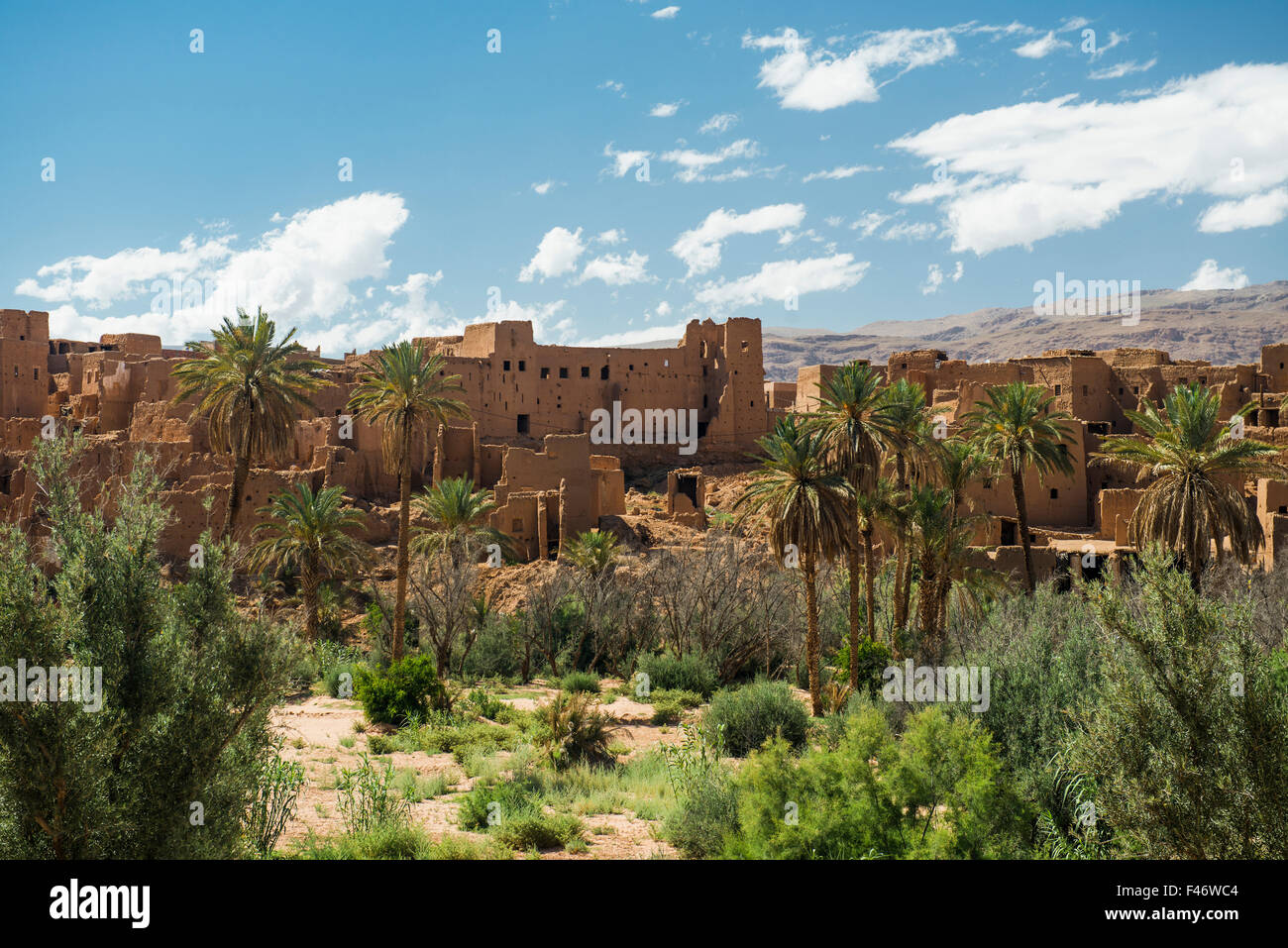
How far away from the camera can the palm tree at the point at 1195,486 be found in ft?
72.4

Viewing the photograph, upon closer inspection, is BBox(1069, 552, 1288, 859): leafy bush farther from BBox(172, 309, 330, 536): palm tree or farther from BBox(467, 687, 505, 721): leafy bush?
BBox(172, 309, 330, 536): palm tree

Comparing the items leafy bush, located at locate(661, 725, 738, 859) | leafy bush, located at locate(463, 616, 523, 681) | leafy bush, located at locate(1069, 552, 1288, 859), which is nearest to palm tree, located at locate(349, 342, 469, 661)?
leafy bush, located at locate(463, 616, 523, 681)

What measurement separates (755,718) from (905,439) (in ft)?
29.1

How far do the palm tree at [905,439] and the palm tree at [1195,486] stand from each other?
5.04 meters

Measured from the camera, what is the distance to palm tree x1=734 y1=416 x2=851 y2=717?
69.9ft

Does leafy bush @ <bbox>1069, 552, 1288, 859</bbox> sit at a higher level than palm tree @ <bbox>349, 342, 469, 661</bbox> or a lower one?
lower

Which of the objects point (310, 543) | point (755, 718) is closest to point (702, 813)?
point (755, 718)

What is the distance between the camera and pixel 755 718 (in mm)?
19141

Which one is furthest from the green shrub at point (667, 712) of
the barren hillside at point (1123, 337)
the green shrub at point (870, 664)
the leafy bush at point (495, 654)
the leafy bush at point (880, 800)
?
the barren hillside at point (1123, 337)

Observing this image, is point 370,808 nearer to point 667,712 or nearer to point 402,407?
point 667,712

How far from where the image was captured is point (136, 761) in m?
7.76

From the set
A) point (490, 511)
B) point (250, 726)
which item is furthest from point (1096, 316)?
point (250, 726)

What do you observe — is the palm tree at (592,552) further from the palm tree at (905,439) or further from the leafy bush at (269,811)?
the leafy bush at (269,811)

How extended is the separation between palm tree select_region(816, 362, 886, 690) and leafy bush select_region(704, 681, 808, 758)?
339 cm
